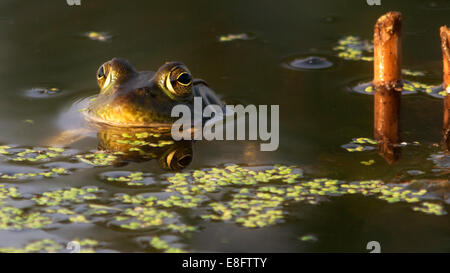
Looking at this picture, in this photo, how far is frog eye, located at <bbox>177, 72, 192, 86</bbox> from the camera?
20.3ft

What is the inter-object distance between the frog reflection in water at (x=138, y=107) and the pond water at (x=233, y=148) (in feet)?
0.46

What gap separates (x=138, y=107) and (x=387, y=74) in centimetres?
258

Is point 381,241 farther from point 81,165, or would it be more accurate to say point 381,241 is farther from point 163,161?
point 81,165

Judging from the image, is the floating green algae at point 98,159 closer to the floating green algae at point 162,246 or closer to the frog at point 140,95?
the frog at point 140,95

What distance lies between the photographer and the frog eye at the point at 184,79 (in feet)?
20.3

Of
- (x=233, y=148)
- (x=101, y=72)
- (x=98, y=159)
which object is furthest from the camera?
(x=101, y=72)

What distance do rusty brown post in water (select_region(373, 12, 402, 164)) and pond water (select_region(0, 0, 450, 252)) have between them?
128 mm

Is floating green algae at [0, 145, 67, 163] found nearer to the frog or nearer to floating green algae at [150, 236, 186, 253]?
the frog

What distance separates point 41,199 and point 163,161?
1069 millimetres

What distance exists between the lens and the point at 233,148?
5.73 m

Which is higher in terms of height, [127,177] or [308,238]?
[127,177]

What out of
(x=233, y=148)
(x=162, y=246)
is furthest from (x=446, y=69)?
(x=162, y=246)

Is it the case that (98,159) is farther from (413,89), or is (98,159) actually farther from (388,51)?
(413,89)
